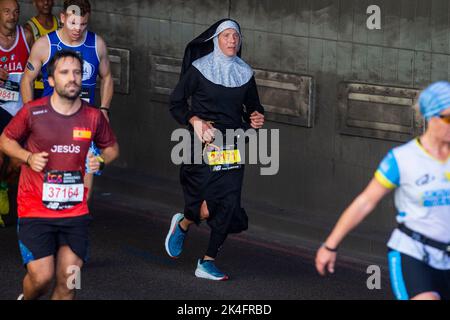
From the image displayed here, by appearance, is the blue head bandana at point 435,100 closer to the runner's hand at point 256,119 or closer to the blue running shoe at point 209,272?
the runner's hand at point 256,119

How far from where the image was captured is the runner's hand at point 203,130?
1017 cm

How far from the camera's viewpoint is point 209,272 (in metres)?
10.3

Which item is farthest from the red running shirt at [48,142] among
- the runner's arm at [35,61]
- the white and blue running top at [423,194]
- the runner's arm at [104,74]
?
the runner's arm at [104,74]

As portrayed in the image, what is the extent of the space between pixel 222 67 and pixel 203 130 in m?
0.58

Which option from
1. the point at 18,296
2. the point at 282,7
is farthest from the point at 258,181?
the point at 18,296

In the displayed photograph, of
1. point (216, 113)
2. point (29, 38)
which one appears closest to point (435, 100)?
point (216, 113)

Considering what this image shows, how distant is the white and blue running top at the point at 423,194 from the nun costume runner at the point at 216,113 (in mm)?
3026

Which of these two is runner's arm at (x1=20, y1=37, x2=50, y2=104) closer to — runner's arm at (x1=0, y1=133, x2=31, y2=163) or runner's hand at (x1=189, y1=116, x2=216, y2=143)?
runner's hand at (x1=189, y1=116, x2=216, y2=143)

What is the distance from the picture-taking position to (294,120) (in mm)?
12656

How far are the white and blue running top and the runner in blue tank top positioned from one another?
3947 mm

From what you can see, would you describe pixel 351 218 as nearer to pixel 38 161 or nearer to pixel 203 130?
pixel 38 161

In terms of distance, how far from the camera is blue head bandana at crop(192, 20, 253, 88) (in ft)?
34.1

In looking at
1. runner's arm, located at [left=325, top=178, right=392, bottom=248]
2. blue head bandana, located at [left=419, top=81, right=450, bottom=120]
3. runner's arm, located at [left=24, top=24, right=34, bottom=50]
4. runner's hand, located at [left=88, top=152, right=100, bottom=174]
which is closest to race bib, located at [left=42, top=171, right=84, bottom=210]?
runner's hand, located at [left=88, top=152, right=100, bottom=174]

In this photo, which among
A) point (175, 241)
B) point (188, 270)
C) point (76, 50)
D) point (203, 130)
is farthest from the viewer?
point (76, 50)
